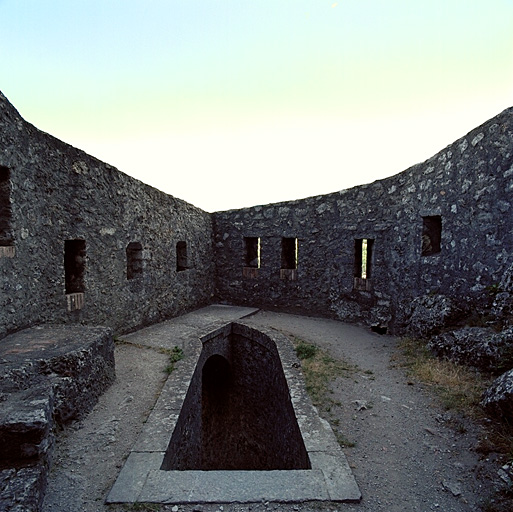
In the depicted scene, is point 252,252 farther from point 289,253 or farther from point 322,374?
point 322,374

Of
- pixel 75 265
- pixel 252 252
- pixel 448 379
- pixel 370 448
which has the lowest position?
pixel 370 448

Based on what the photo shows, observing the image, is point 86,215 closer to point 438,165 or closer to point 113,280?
point 113,280

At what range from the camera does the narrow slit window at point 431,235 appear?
6.81 m

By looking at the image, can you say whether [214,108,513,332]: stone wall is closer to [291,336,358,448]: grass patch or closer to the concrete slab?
[291,336,358,448]: grass patch

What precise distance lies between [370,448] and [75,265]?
525 centimetres

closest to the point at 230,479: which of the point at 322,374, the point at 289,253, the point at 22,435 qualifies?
the point at 22,435

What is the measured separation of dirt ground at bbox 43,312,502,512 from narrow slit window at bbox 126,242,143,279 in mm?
2556

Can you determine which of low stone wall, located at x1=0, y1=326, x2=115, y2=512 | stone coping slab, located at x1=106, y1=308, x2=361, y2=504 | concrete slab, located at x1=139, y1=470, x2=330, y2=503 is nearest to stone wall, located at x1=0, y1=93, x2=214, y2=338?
low stone wall, located at x1=0, y1=326, x2=115, y2=512

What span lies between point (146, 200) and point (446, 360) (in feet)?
20.9

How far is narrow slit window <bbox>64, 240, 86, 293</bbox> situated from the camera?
5.98m

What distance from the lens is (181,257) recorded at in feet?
31.0

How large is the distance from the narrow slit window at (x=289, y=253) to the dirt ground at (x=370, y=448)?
15.5 ft

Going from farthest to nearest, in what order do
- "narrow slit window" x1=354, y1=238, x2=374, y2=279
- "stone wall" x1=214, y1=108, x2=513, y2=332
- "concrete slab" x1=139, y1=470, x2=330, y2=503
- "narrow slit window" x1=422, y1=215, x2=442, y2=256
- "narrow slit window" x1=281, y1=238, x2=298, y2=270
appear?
"narrow slit window" x1=281, y1=238, x2=298, y2=270, "narrow slit window" x1=354, y1=238, x2=374, y2=279, "narrow slit window" x1=422, y1=215, x2=442, y2=256, "stone wall" x1=214, y1=108, x2=513, y2=332, "concrete slab" x1=139, y1=470, x2=330, y2=503

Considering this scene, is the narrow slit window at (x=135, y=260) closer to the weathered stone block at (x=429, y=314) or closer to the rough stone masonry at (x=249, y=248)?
the rough stone masonry at (x=249, y=248)
